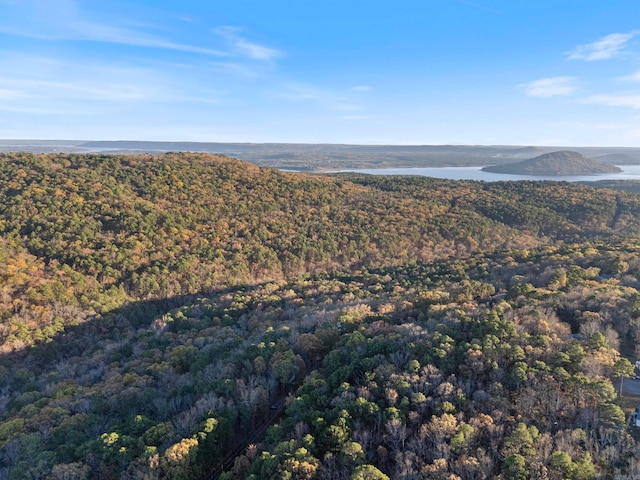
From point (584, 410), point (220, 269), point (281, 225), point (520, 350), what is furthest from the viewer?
point (281, 225)

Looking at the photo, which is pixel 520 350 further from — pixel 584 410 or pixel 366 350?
pixel 366 350

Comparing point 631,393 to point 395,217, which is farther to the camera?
point 395,217

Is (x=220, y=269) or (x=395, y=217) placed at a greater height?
(x=395, y=217)

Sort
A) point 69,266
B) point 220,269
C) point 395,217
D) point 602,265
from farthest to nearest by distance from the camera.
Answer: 1. point 395,217
2. point 220,269
3. point 69,266
4. point 602,265

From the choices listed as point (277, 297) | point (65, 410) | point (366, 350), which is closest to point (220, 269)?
point (277, 297)

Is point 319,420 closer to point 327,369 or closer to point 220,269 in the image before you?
point 327,369

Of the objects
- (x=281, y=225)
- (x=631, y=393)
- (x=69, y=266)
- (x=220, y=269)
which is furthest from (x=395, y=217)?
(x=631, y=393)

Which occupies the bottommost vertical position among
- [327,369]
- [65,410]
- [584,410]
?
[65,410]
